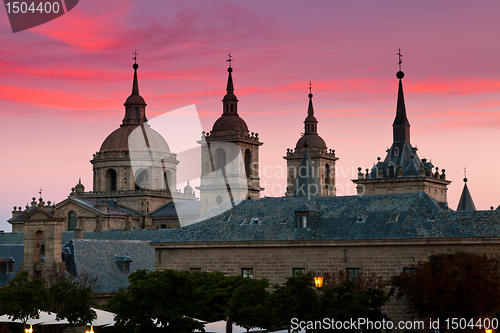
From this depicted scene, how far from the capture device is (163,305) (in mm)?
47156

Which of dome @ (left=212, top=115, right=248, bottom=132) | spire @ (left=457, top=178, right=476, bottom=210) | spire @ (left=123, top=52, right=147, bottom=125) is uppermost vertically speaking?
spire @ (left=123, top=52, right=147, bottom=125)

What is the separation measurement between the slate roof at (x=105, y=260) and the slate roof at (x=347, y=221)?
13682 millimetres

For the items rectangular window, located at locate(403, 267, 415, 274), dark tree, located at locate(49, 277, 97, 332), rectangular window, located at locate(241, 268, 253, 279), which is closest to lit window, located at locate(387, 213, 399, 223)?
rectangular window, located at locate(403, 267, 415, 274)

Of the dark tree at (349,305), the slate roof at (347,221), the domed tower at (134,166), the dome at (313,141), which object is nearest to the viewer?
the dark tree at (349,305)

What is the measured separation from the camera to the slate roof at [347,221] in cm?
5312

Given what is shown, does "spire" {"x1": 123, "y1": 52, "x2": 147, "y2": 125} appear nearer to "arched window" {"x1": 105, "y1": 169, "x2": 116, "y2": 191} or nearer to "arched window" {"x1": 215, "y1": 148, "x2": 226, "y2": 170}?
"arched window" {"x1": 105, "y1": 169, "x2": 116, "y2": 191}

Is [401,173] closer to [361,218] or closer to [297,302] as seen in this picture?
[361,218]

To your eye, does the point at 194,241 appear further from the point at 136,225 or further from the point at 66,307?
the point at 136,225

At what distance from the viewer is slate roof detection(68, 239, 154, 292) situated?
71938mm

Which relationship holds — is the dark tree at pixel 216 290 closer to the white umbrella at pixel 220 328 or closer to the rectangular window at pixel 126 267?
the white umbrella at pixel 220 328


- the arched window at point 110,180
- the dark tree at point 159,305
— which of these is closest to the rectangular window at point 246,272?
the dark tree at point 159,305

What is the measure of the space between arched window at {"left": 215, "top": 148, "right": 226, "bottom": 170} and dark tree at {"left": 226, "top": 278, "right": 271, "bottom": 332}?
236ft

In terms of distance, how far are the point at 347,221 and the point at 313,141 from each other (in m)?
80.7

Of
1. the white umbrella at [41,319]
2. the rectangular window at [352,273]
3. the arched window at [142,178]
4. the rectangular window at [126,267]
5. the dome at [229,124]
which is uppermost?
the dome at [229,124]
